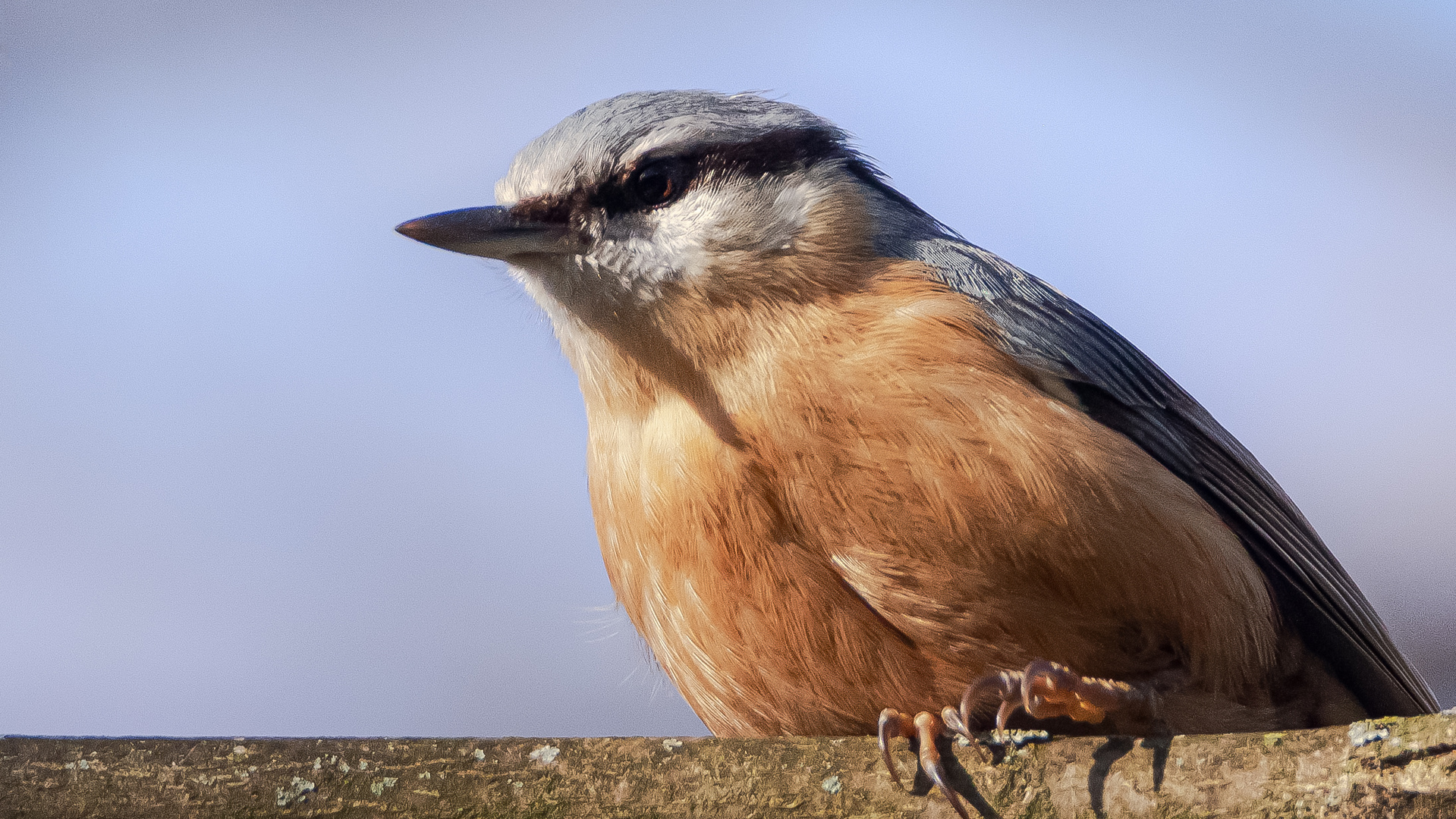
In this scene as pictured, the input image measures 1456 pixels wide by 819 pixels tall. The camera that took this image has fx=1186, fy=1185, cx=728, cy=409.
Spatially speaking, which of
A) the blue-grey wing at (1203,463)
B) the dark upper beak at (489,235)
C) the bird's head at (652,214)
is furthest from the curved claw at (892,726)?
the dark upper beak at (489,235)

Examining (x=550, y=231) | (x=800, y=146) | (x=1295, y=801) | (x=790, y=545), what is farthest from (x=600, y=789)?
(x=800, y=146)

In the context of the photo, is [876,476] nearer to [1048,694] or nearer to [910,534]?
[910,534]

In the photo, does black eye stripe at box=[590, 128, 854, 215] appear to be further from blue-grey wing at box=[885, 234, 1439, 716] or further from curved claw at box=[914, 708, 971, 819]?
curved claw at box=[914, 708, 971, 819]

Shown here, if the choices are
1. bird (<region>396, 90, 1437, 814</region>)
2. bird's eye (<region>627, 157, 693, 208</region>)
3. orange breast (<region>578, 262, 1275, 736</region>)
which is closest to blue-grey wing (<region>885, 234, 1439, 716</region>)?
bird (<region>396, 90, 1437, 814</region>)

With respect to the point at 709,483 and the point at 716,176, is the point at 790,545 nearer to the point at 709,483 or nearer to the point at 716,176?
the point at 709,483

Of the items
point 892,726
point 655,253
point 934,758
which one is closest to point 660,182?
point 655,253

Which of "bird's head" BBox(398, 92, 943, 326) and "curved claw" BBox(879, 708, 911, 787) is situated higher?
"bird's head" BBox(398, 92, 943, 326)

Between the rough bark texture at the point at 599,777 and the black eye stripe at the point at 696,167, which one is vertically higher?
the black eye stripe at the point at 696,167

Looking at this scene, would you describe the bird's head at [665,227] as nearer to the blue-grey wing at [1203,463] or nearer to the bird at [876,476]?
the bird at [876,476]
